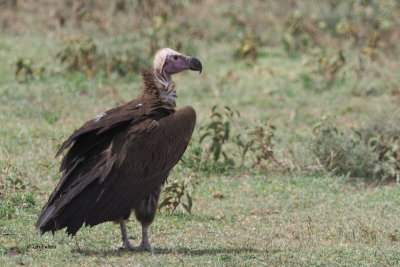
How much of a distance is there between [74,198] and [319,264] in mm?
1836

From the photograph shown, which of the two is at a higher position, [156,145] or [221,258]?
[156,145]

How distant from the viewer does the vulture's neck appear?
6.28 metres

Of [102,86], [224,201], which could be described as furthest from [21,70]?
[224,201]

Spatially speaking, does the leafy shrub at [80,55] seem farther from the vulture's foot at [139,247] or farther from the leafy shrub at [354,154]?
the vulture's foot at [139,247]

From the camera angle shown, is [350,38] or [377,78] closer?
[377,78]

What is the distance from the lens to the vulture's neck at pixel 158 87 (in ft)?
20.6

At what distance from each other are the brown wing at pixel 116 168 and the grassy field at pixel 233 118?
349mm

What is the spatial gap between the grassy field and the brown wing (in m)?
0.35

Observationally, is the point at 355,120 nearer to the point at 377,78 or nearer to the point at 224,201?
the point at 377,78

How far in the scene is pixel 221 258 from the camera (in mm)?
5430

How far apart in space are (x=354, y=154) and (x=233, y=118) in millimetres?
2263

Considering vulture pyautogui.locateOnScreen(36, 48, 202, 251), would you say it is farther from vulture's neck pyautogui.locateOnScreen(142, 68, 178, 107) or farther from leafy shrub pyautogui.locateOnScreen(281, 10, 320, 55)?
leafy shrub pyautogui.locateOnScreen(281, 10, 320, 55)

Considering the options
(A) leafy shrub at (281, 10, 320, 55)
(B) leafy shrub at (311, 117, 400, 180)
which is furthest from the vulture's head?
(A) leafy shrub at (281, 10, 320, 55)

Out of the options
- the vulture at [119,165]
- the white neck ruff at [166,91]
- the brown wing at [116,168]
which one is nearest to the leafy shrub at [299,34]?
the white neck ruff at [166,91]
